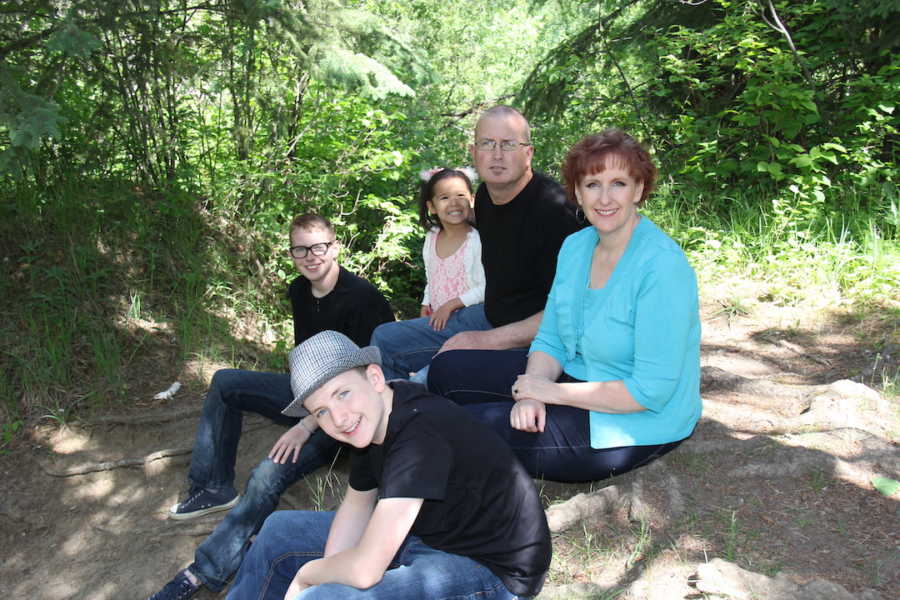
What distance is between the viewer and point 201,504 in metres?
3.70

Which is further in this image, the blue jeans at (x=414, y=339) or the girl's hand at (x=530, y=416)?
the blue jeans at (x=414, y=339)

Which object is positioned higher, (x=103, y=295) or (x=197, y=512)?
(x=103, y=295)

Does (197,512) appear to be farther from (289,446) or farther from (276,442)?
(289,446)

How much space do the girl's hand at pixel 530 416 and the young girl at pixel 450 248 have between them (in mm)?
1272

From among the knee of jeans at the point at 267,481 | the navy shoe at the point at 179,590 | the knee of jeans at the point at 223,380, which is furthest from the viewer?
the knee of jeans at the point at 223,380

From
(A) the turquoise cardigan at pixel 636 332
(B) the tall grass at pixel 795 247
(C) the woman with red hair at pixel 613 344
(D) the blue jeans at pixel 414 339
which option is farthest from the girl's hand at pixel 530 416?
(B) the tall grass at pixel 795 247

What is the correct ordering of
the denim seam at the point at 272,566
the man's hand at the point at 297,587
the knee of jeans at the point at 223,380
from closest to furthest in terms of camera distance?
the man's hand at the point at 297,587, the denim seam at the point at 272,566, the knee of jeans at the point at 223,380

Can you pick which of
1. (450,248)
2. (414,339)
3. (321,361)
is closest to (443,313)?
(414,339)

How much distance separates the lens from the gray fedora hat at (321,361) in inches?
80.1

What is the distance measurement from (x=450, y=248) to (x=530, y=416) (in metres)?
1.68

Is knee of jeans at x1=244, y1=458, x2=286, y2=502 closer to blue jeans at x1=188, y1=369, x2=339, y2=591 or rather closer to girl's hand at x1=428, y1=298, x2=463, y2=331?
blue jeans at x1=188, y1=369, x2=339, y2=591

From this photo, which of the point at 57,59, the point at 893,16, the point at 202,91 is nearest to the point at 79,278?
the point at 57,59

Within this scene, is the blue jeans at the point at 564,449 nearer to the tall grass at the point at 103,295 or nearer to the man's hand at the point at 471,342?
the man's hand at the point at 471,342

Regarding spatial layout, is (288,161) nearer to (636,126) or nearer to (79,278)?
(79,278)
